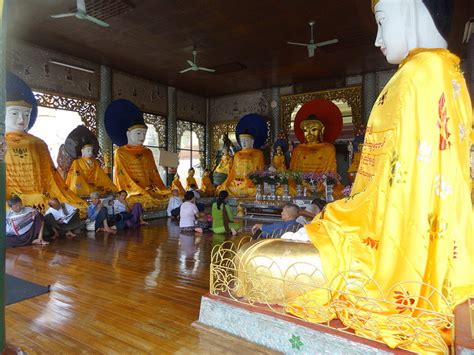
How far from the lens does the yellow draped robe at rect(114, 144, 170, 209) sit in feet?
26.9

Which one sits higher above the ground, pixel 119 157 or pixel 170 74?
pixel 170 74

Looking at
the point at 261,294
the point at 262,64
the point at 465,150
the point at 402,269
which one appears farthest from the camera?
the point at 262,64

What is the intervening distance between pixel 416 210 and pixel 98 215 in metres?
5.49

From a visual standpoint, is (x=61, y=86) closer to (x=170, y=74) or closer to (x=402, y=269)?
(x=170, y=74)

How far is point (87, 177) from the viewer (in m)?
7.70

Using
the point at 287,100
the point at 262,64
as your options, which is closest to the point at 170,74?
the point at 262,64

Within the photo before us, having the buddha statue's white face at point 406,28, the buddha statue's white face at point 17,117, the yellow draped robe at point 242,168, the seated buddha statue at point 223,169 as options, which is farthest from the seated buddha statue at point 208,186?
the buddha statue's white face at point 406,28

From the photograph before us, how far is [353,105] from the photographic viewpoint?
10.6 m

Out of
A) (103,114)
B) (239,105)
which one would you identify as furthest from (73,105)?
(239,105)

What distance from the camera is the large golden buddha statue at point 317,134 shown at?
30.8ft

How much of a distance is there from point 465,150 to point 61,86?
8.97 metres

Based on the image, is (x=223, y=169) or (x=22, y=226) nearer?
(x=22, y=226)

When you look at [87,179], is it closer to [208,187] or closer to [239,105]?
[208,187]

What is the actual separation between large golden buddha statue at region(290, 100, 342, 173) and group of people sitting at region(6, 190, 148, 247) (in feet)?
15.9
